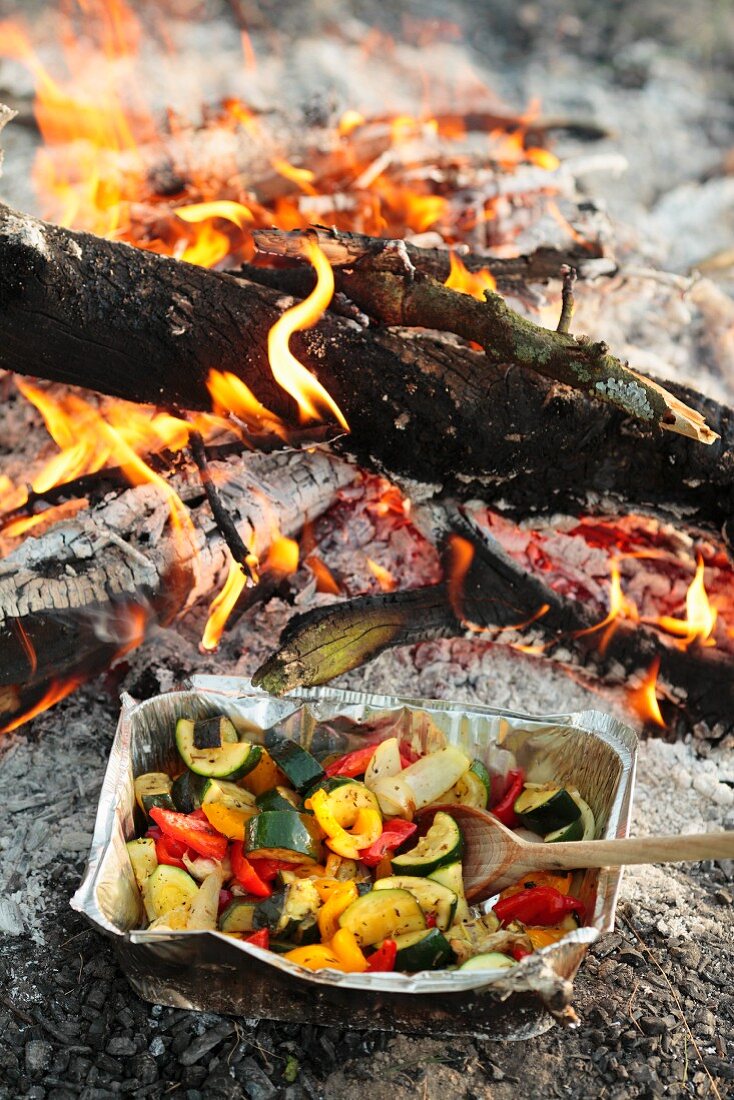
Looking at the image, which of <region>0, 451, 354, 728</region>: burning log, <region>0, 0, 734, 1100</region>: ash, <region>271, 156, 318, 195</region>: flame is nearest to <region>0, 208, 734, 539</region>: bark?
<region>0, 451, 354, 728</region>: burning log

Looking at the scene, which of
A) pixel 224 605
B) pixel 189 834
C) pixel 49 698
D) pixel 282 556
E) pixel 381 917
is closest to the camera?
pixel 381 917

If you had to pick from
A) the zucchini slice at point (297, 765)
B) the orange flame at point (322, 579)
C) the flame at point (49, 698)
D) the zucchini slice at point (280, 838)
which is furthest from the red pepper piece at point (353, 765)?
the orange flame at point (322, 579)

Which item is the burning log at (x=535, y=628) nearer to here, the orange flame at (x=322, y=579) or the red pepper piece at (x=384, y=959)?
the orange flame at (x=322, y=579)

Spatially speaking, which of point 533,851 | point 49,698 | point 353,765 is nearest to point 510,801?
point 533,851

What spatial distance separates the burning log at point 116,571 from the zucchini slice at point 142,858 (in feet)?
2.37

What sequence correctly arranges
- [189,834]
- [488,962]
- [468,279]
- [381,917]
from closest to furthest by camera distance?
[488,962] < [381,917] < [189,834] < [468,279]

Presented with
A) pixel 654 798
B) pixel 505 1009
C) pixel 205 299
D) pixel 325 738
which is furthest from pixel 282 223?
pixel 505 1009

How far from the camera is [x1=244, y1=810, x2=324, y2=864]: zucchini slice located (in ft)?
7.55

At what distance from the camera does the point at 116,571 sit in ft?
9.61

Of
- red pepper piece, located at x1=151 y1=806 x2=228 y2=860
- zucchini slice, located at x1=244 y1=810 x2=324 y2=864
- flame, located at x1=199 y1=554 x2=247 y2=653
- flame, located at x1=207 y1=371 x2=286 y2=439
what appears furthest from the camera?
flame, located at x1=199 y1=554 x2=247 y2=653

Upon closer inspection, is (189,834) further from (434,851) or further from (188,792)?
(434,851)

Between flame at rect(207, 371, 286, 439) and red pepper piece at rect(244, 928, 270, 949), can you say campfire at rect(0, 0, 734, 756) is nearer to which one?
flame at rect(207, 371, 286, 439)

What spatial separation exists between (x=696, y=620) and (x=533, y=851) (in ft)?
4.95

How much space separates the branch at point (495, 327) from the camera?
278 cm
